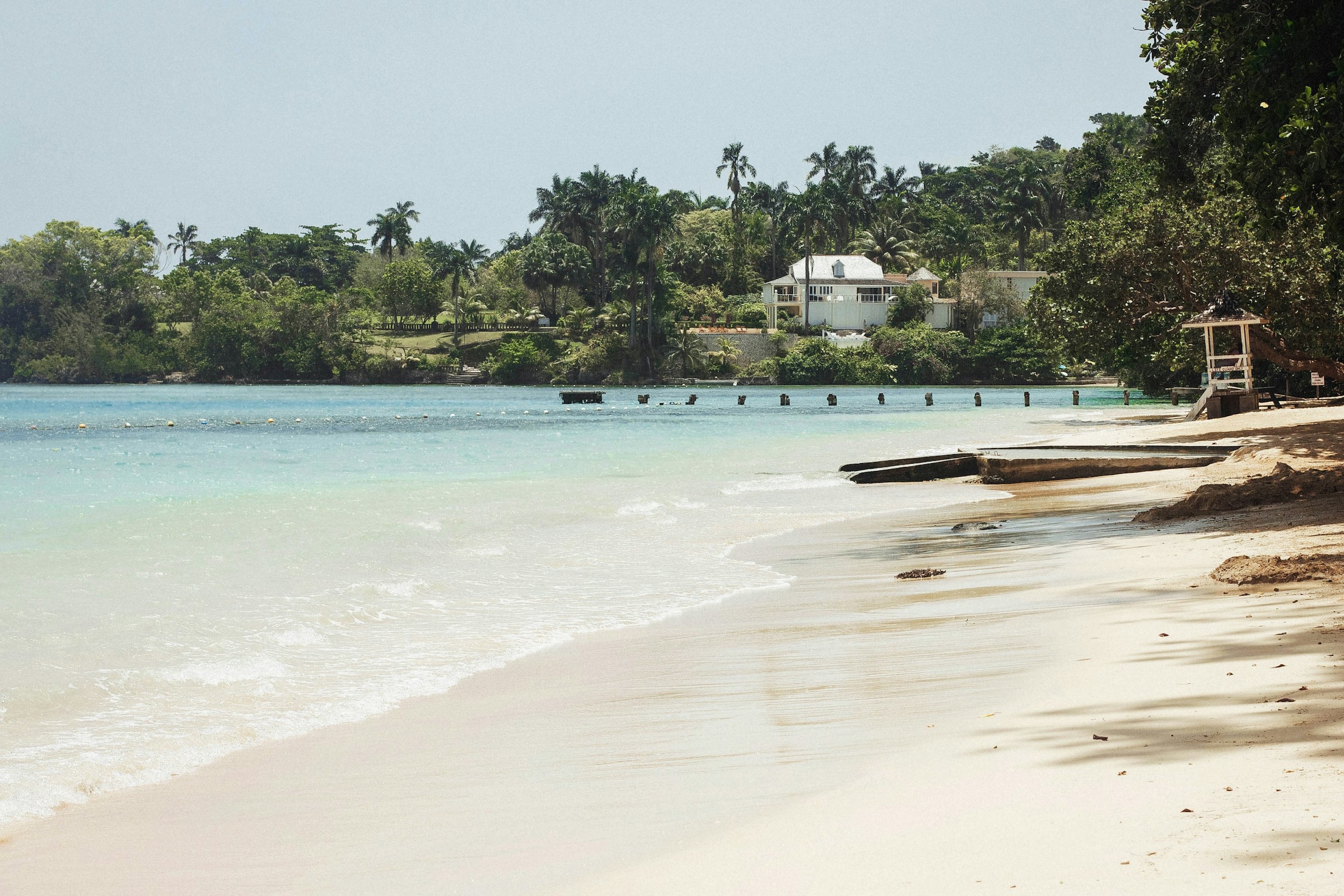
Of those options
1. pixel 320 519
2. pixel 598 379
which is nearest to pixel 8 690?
pixel 320 519

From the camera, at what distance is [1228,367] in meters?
36.2

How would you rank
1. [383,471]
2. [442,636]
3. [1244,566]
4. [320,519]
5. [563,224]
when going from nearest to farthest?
[1244,566] < [442,636] < [320,519] < [383,471] < [563,224]

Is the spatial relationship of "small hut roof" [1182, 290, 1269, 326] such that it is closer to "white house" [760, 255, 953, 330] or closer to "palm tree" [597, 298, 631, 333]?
"white house" [760, 255, 953, 330]

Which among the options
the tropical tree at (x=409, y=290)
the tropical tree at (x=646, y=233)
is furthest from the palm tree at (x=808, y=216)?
the tropical tree at (x=409, y=290)

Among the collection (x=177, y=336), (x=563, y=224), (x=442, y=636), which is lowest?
(x=442, y=636)

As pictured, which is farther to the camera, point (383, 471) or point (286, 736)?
point (383, 471)

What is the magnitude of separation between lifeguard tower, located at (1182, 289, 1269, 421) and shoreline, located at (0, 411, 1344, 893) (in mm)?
27357

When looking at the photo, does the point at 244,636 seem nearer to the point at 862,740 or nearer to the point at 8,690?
the point at 8,690

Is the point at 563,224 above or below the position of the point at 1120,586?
above

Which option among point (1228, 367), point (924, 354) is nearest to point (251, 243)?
point (924, 354)

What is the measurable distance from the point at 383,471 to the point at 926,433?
72.4 feet

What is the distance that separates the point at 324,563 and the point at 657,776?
9.73 meters

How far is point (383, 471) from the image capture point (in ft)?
96.7

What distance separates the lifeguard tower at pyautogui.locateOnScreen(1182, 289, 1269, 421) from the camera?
1309 inches
